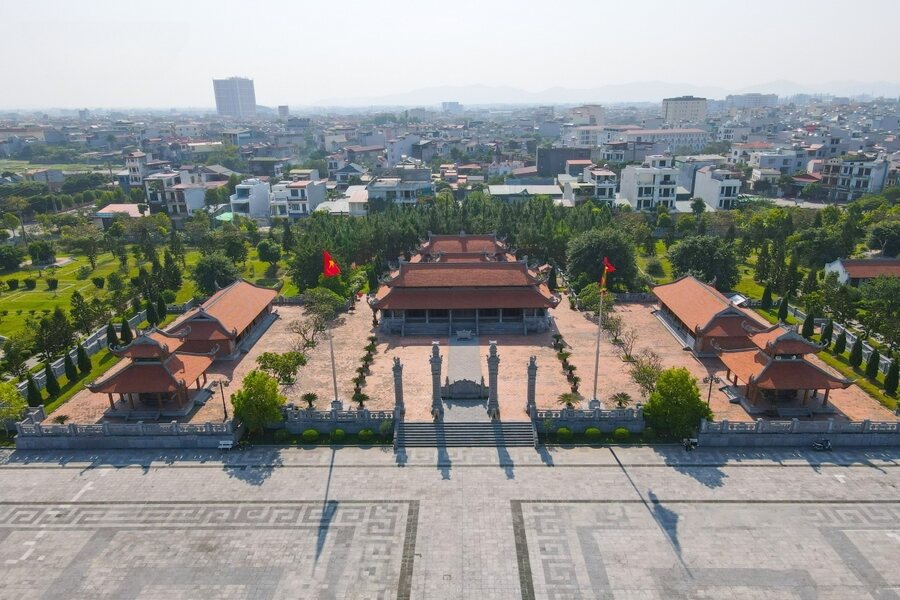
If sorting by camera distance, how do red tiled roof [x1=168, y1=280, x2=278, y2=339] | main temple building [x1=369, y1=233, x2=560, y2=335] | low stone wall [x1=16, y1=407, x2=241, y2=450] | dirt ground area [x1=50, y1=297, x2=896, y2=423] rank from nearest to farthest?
1. low stone wall [x1=16, y1=407, x2=241, y2=450]
2. dirt ground area [x1=50, y1=297, x2=896, y2=423]
3. red tiled roof [x1=168, y1=280, x2=278, y2=339]
4. main temple building [x1=369, y1=233, x2=560, y2=335]

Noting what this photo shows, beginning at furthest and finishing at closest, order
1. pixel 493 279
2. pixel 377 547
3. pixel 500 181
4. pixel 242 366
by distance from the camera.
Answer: pixel 500 181 → pixel 493 279 → pixel 242 366 → pixel 377 547

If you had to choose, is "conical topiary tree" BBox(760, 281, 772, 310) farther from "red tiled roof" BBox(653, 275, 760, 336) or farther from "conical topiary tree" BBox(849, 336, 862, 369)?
"conical topiary tree" BBox(849, 336, 862, 369)

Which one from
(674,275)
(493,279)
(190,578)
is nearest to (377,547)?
(190,578)

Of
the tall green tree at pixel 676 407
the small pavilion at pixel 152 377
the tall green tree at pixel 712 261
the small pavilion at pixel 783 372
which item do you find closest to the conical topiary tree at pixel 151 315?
the small pavilion at pixel 152 377

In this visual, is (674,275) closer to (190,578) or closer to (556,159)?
(190,578)

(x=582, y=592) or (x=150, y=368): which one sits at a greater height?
(x=150, y=368)

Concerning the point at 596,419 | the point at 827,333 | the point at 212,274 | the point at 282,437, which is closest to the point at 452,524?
the point at 596,419

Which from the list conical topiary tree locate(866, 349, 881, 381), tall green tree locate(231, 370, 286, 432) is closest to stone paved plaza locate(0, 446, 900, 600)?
tall green tree locate(231, 370, 286, 432)

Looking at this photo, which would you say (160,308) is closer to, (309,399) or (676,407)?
(309,399)
